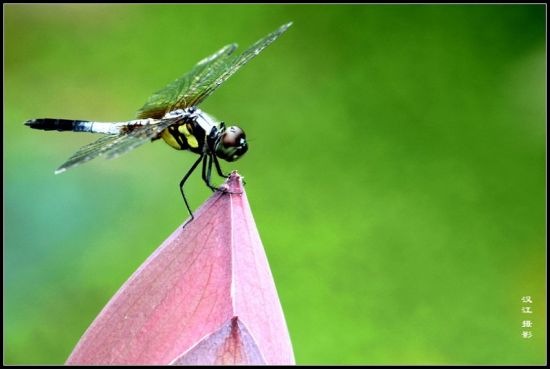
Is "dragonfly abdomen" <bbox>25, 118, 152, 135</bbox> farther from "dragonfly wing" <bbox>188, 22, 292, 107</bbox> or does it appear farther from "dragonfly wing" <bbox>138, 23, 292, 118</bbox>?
"dragonfly wing" <bbox>188, 22, 292, 107</bbox>

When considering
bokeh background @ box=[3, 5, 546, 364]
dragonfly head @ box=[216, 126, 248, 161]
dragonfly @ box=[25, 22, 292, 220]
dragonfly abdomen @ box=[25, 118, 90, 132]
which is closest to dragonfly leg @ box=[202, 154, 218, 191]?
dragonfly @ box=[25, 22, 292, 220]

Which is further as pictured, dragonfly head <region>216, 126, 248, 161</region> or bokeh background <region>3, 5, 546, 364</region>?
bokeh background <region>3, 5, 546, 364</region>

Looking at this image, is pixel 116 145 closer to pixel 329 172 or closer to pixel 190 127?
pixel 190 127

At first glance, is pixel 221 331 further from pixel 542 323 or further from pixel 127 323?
pixel 542 323

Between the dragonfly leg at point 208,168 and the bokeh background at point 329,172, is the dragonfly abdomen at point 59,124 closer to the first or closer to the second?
the dragonfly leg at point 208,168

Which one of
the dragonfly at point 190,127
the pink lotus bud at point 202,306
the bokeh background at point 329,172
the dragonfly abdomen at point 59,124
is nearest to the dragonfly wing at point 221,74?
the dragonfly at point 190,127
